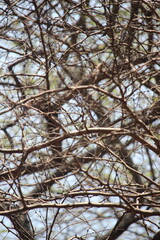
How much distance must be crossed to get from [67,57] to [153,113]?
1163 millimetres

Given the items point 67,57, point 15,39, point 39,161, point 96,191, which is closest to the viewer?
point 96,191

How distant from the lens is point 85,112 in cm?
414

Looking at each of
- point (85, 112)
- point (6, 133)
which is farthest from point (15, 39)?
point (85, 112)

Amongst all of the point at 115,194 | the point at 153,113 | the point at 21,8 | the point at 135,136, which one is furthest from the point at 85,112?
the point at 21,8

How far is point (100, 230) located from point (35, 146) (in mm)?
1283

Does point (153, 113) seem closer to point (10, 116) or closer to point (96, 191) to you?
point (96, 191)

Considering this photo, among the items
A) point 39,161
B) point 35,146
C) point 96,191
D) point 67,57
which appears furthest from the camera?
point 67,57

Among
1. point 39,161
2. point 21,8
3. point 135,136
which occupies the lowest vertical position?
point 135,136

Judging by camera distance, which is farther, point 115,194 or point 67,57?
point 67,57

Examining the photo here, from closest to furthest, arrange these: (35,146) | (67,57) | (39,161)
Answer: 1. (35,146)
2. (39,161)
3. (67,57)

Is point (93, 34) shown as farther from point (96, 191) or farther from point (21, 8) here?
point (96, 191)

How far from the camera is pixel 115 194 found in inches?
160

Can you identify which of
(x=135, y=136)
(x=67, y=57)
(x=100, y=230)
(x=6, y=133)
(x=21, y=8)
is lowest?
(x=100, y=230)

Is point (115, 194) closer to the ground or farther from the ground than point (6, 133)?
closer to the ground
